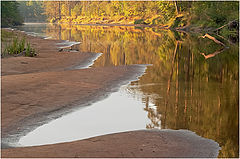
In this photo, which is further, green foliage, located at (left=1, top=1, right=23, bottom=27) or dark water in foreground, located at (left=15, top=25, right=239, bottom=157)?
green foliage, located at (left=1, top=1, right=23, bottom=27)

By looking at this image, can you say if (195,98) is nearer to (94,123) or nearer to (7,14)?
(94,123)

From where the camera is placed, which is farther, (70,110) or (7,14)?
(7,14)

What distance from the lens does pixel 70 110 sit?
12.1 meters

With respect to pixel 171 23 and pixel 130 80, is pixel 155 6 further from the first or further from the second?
pixel 130 80

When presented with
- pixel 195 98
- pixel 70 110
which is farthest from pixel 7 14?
pixel 195 98

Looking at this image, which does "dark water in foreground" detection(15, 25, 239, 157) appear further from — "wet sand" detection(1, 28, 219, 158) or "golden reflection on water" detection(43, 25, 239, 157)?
"wet sand" detection(1, 28, 219, 158)

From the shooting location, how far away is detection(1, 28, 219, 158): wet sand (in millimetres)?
7703

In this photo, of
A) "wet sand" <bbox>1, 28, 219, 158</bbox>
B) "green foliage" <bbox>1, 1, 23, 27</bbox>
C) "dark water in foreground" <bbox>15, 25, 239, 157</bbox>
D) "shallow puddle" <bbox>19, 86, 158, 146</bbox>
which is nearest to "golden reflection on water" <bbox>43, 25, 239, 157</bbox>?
"dark water in foreground" <bbox>15, 25, 239, 157</bbox>

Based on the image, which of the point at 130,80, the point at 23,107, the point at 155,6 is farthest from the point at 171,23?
the point at 23,107

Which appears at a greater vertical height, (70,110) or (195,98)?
(195,98)

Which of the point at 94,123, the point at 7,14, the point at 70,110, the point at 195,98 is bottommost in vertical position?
the point at 94,123

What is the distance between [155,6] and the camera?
107750 millimetres

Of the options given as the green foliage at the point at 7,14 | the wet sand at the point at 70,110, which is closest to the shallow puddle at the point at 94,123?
the wet sand at the point at 70,110

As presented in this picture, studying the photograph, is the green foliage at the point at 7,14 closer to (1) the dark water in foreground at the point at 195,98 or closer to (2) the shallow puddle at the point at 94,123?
(1) the dark water in foreground at the point at 195,98
